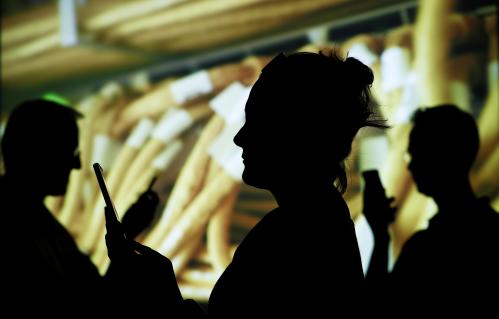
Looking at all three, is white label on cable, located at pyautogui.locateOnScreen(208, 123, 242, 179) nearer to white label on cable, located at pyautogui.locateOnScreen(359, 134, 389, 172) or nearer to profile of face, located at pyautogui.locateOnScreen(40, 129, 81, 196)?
white label on cable, located at pyautogui.locateOnScreen(359, 134, 389, 172)

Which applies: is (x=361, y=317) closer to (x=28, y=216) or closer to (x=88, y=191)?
(x=28, y=216)

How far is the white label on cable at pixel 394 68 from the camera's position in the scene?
5.57 ft

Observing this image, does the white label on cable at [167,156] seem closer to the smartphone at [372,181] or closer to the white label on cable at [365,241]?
the white label on cable at [365,241]

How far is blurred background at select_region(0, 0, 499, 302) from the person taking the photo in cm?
163

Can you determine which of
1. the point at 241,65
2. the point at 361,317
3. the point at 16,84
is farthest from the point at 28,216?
the point at 16,84

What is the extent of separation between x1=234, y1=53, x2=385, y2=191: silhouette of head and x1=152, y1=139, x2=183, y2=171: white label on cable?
134cm

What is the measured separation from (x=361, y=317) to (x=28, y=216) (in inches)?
30.6

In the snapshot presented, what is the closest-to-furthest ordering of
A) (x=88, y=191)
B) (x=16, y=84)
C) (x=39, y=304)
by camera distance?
(x=39, y=304), (x=88, y=191), (x=16, y=84)

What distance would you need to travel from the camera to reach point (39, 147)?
1.12m

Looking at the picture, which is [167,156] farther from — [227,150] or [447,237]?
[447,237]

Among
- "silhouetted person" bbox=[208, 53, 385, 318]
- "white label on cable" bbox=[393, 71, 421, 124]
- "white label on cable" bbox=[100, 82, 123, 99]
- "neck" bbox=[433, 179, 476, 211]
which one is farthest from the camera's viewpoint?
"white label on cable" bbox=[100, 82, 123, 99]

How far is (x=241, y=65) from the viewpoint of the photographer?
1986 mm

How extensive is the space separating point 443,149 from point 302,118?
564 millimetres

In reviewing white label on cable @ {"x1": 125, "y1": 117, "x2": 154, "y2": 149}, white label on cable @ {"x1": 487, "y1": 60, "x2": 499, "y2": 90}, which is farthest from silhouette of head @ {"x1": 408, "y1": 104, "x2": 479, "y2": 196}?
white label on cable @ {"x1": 125, "y1": 117, "x2": 154, "y2": 149}
